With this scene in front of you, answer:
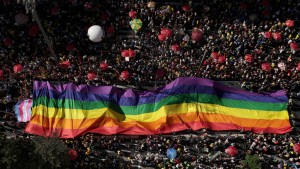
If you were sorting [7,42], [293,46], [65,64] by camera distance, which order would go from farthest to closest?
[293,46], [7,42], [65,64]

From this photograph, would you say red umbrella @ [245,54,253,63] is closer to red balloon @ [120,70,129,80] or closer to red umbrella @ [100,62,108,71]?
red balloon @ [120,70,129,80]

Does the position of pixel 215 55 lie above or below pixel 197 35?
below

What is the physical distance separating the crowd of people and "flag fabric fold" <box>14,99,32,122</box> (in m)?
0.80

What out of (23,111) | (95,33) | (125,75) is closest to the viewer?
(23,111)

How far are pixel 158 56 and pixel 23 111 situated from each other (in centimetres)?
1330

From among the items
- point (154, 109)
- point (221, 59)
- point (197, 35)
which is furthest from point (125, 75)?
point (221, 59)

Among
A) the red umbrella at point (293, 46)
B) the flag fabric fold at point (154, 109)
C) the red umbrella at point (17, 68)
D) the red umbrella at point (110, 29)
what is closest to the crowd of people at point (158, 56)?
the red umbrella at point (110, 29)

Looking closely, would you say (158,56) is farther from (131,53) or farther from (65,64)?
(65,64)

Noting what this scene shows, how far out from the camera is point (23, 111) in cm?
3181

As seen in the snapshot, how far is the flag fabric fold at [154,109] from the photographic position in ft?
103

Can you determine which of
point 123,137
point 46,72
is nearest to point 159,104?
point 123,137

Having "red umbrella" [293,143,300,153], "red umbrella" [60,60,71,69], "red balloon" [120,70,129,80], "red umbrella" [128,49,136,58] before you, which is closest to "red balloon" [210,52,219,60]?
"red umbrella" [128,49,136,58]

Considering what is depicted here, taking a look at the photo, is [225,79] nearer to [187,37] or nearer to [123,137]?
[187,37]

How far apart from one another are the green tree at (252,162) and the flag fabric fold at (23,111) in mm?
18918
